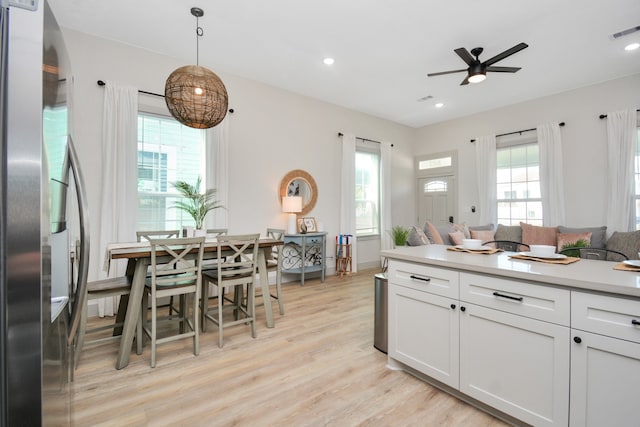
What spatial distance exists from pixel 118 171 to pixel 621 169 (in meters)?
6.64

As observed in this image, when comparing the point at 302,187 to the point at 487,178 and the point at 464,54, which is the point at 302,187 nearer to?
the point at 464,54

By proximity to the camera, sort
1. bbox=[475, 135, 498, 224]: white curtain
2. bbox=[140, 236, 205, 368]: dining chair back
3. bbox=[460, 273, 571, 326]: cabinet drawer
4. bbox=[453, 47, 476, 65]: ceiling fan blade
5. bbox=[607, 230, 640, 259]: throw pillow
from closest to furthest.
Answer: bbox=[460, 273, 571, 326]: cabinet drawer < bbox=[140, 236, 205, 368]: dining chair back < bbox=[453, 47, 476, 65]: ceiling fan blade < bbox=[607, 230, 640, 259]: throw pillow < bbox=[475, 135, 498, 224]: white curtain

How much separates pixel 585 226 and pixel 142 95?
6.55m

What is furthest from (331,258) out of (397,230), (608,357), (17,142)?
(17,142)

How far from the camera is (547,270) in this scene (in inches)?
59.1

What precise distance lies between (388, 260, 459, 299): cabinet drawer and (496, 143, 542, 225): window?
177 inches

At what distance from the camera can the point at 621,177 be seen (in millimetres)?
4305

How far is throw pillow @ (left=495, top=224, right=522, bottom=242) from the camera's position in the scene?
5.05 metres

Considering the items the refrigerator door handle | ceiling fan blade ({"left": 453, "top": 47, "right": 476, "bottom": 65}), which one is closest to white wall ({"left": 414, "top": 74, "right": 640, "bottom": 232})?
Result: ceiling fan blade ({"left": 453, "top": 47, "right": 476, "bottom": 65})

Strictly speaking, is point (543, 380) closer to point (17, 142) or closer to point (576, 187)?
point (17, 142)

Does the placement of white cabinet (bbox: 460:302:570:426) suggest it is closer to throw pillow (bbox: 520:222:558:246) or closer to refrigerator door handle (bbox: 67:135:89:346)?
refrigerator door handle (bbox: 67:135:89:346)

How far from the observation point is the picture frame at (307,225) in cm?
488

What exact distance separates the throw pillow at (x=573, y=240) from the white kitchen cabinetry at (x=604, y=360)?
362 centimetres

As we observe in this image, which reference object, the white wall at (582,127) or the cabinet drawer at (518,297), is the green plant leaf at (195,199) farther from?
the white wall at (582,127)
